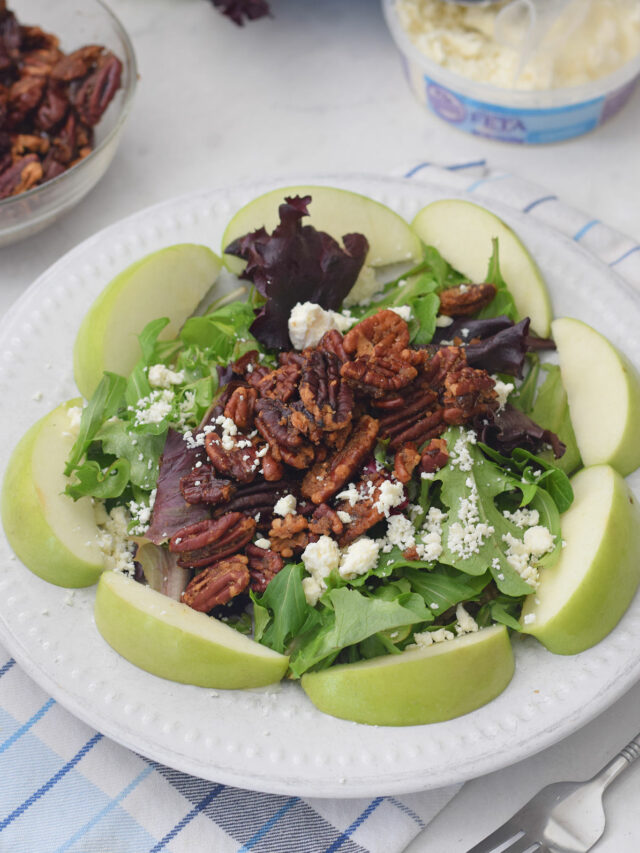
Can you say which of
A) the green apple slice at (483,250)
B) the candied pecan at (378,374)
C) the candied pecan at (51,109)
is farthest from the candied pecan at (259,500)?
the candied pecan at (51,109)

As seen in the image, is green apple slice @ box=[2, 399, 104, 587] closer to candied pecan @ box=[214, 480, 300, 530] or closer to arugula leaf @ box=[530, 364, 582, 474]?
candied pecan @ box=[214, 480, 300, 530]

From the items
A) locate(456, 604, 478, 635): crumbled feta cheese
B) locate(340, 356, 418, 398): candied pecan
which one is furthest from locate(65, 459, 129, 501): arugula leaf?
locate(456, 604, 478, 635): crumbled feta cheese

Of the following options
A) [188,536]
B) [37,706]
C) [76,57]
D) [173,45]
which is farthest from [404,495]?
[173,45]

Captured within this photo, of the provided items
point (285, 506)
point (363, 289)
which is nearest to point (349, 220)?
point (363, 289)

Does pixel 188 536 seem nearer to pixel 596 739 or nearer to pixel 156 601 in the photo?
pixel 156 601

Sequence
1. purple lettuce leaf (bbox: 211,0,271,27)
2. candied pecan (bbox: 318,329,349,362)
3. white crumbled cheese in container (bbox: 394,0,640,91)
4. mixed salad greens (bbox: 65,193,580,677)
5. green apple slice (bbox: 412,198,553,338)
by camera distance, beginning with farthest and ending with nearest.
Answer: purple lettuce leaf (bbox: 211,0,271,27) → white crumbled cheese in container (bbox: 394,0,640,91) → green apple slice (bbox: 412,198,553,338) → candied pecan (bbox: 318,329,349,362) → mixed salad greens (bbox: 65,193,580,677)

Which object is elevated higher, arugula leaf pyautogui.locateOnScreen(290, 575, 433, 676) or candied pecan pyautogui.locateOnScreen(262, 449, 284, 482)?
candied pecan pyautogui.locateOnScreen(262, 449, 284, 482)

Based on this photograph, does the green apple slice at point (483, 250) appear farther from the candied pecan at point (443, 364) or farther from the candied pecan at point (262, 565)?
the candied pecan at point (262, 565)
